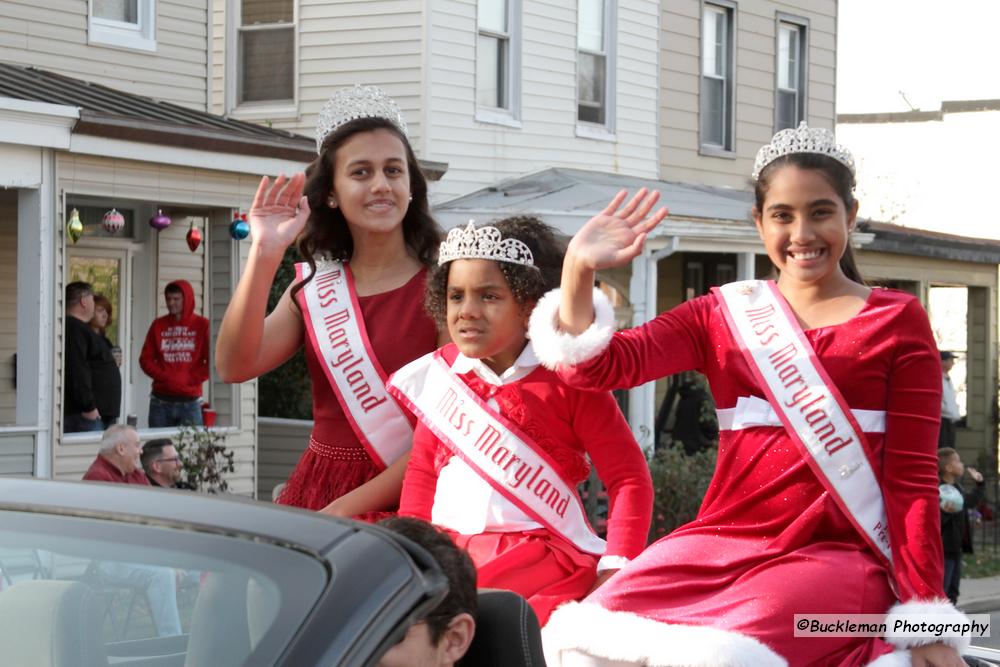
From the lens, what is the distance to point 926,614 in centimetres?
312

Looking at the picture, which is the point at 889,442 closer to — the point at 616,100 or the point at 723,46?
the point at 616,100

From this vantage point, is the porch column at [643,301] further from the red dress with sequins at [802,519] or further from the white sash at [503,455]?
the red dress with sequins at [802,519]

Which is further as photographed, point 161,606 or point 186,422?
point 186,422

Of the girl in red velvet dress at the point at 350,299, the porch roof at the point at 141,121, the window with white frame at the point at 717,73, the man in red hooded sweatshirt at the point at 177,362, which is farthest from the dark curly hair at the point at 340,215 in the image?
the window with white frame at the point at 717,73

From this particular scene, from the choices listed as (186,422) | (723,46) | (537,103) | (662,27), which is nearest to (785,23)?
(723,46)

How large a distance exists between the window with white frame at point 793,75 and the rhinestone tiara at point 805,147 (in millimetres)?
18251

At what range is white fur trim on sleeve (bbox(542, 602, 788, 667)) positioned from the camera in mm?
3027

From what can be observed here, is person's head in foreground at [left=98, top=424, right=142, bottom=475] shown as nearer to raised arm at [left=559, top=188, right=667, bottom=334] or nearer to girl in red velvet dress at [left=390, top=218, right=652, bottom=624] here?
girl in red velvet dress at [left=390, top=218, right=652, bottom=624]

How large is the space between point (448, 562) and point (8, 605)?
2.19 ft

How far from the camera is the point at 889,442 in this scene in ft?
10.9

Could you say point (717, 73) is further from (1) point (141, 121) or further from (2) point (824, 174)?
(2) point (824, 174)

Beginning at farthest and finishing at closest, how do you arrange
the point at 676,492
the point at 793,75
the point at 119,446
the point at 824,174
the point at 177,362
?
1. the point at 793,75
2. the point at 177,362
3. the point at 676,492
4. the point at 119,446
5. the point at 824,174

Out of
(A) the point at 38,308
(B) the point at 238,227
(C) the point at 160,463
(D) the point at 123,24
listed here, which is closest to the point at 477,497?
(C) the point at 160,463

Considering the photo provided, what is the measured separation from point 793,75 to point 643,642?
19424 mm
